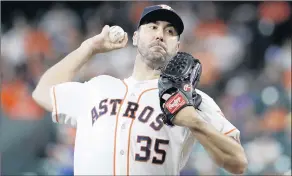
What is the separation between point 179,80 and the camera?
2.12m

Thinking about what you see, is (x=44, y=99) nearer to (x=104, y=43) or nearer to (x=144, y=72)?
(x=104, y=43)

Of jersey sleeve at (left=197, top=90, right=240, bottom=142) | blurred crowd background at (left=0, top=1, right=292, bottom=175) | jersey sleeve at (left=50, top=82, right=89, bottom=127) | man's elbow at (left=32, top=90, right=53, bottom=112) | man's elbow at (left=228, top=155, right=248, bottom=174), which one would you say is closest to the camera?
man's elbow at (left=228, top=155, right=248, bottom=174)

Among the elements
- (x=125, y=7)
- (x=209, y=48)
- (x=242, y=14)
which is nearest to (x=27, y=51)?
(x=125, y=7)

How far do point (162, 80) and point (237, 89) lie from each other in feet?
14.6

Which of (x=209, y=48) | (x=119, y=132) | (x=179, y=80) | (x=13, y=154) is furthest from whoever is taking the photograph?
(x=209, y=48)

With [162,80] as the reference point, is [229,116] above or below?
below

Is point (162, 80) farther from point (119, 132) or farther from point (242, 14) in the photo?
point (242, 14)

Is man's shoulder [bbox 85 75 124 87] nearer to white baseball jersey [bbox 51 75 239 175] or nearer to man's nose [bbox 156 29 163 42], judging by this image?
white baseball jersey [bbox 51 75 239 175]

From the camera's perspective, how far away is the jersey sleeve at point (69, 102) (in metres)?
2.50

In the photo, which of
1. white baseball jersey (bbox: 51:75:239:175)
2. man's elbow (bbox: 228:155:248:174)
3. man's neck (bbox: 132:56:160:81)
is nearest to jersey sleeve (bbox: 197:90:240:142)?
white baseball jersey (bbox: 51:75:239:175)

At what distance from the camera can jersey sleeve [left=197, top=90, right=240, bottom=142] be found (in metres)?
2.23

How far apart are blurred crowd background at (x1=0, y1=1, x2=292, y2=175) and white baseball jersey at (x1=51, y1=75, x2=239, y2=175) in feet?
10.6

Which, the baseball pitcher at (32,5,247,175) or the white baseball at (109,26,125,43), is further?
the white baseball at (109,26,125,43)

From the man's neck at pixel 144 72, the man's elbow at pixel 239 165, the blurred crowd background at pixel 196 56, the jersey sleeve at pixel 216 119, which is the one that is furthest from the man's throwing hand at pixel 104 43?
the blurred crowd background at pixel 196 56
